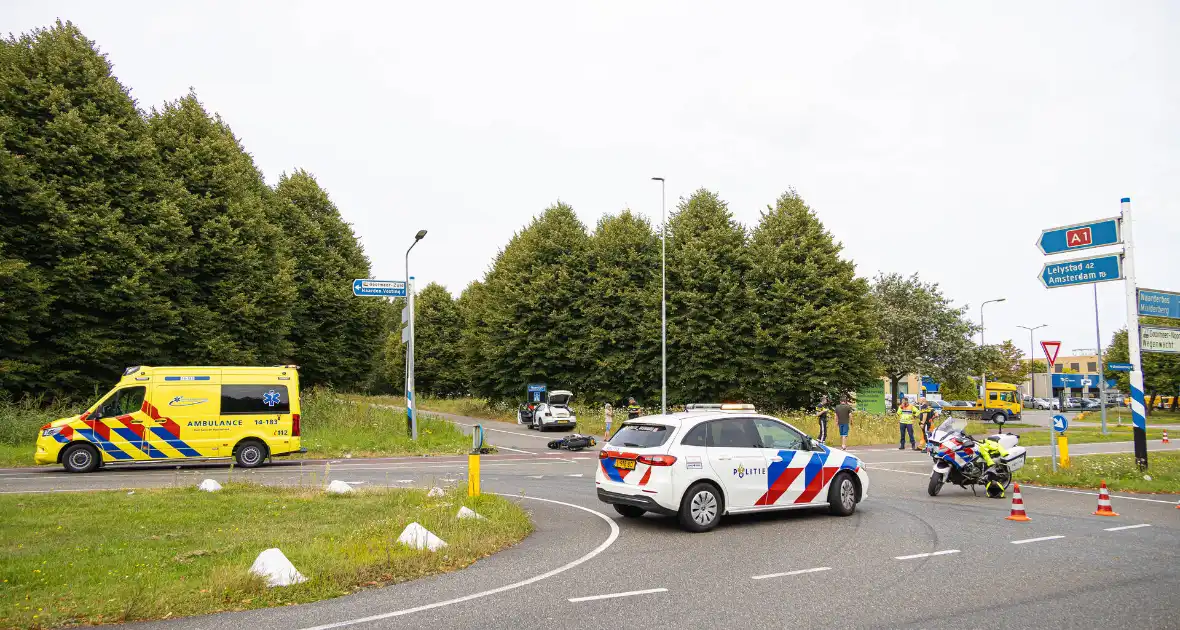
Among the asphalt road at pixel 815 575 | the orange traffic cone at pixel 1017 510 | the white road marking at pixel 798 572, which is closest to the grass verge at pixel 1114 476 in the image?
the asphalt road at pixel 815 575

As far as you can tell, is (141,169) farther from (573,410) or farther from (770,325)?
(770,325)

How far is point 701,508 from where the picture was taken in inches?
415

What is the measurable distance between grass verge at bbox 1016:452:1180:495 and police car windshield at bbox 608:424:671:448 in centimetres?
1009

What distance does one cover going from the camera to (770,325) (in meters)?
40.6

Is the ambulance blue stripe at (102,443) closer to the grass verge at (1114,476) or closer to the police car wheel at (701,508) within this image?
the police car wheel at (701,508)

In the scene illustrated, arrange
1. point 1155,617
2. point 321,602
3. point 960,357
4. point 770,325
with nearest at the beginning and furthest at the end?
1. point 1155,617
2. point 321,602
3. point 770,325
4. point 960,357

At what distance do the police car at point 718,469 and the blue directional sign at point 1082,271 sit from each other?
8.59 meters

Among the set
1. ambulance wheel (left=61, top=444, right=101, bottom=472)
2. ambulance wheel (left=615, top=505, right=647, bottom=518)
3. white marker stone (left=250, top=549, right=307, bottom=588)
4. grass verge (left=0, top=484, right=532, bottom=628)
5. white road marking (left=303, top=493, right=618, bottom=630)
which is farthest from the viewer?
ambulance wheel (left=61, top=444, right=101, bottom=472)

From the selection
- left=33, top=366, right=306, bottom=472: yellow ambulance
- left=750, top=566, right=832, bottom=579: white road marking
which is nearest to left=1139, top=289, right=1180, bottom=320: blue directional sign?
left=750, top=566, right=832, bottom=579: white road marking

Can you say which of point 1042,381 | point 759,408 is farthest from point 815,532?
point 1042,381

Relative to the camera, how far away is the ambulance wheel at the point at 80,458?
18.3m

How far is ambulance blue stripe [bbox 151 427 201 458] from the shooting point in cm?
1919

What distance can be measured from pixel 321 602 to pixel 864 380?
38.0 meters

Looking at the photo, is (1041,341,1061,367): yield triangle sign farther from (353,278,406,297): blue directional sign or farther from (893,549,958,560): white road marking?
(353,278,406,297): blue directional sign
